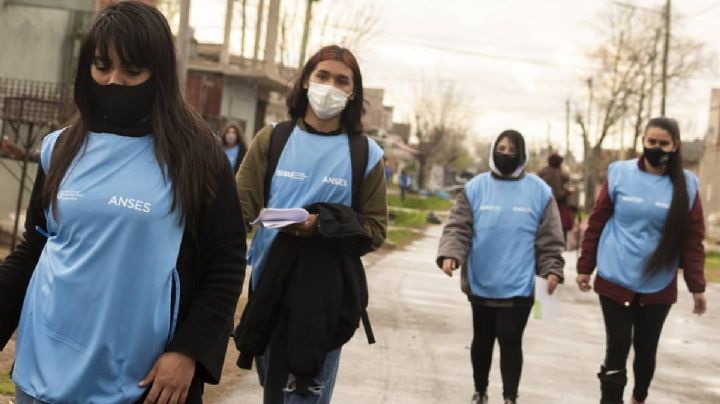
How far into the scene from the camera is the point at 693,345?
40.3ft

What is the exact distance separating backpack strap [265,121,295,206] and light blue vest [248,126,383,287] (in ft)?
0.07

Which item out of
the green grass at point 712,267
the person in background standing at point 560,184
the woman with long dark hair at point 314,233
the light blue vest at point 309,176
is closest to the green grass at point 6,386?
the woman with long dark hair at point 314,233

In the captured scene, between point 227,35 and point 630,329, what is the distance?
82.3ft

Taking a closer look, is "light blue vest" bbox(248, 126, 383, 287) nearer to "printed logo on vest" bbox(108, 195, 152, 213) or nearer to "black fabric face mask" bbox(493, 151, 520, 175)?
"printed logo on vest" bbox(108, 195, 152, 213)

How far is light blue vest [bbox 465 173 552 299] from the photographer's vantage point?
7.45 m

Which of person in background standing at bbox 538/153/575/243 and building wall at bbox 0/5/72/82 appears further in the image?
building wall at bbox 0/5/72/82

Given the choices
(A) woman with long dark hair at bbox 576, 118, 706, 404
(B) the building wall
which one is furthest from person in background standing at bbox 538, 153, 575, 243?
(A) woman with long dark hair at bbox 576, 118, 706, 404

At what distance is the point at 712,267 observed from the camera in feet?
95.2

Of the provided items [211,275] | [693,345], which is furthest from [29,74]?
[211,275]

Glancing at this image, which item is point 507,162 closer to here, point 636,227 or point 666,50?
point 636,227

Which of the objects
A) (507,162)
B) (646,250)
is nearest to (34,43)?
(507,162)

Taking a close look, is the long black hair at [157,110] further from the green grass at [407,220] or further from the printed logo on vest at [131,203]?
the green grass at [407,220]

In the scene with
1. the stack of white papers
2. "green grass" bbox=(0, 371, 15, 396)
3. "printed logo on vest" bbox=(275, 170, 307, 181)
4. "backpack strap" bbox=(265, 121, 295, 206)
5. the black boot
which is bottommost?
"green grass" bbox=(0, 371, 15, 396)

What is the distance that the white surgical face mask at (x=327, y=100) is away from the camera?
5371 mm
